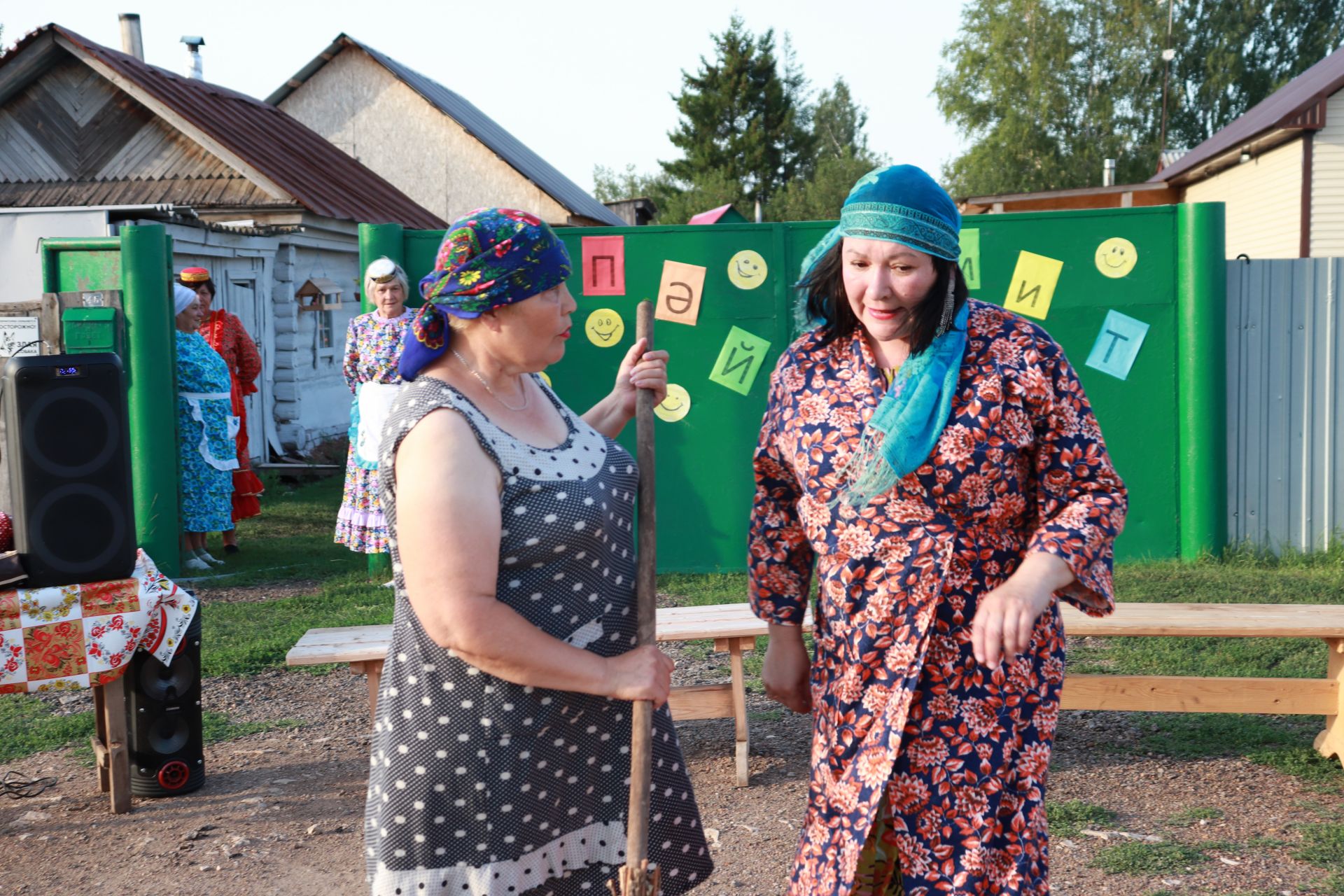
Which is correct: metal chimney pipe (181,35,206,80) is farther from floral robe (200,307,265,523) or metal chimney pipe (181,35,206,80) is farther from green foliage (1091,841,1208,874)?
green foliage (1091,841,1208,874)

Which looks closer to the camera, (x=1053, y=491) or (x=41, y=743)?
(x=1053, y=491)

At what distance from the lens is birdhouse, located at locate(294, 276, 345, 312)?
15312 millimetres

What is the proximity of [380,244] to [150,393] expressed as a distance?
2.03 metres

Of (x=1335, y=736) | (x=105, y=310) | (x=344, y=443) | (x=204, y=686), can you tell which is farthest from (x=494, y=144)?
(x=1335, y=736)

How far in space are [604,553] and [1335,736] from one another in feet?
11.7

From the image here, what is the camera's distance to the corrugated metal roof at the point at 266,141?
52.7 ft

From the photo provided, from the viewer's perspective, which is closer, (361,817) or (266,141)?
(361,817)

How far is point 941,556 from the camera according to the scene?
7.04 feet

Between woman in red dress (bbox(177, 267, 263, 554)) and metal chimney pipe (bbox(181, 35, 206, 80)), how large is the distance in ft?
48.6

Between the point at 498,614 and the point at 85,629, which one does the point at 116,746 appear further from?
the point at 498,614

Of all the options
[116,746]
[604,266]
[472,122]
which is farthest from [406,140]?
[116,746]

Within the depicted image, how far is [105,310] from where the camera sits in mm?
7316

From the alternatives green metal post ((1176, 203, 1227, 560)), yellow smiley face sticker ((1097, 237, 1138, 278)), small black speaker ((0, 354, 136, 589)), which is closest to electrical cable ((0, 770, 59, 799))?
small black speaker ((0, 354, 136, 589))

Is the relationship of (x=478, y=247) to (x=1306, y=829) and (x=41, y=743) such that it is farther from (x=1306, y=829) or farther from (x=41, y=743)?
(x=41, y=743)
